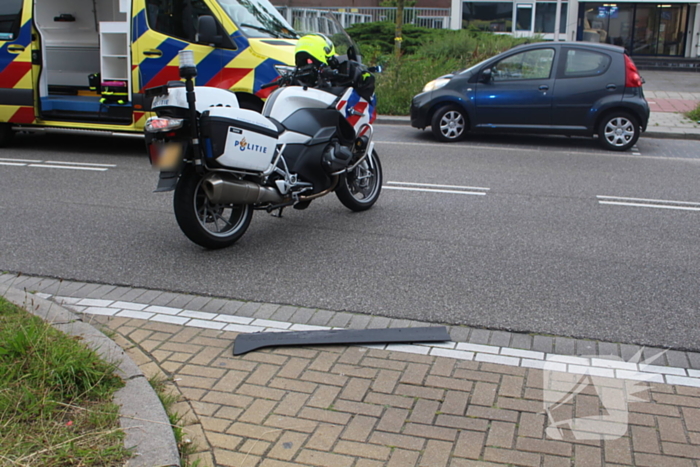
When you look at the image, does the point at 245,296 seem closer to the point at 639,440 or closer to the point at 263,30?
the point at 639,440

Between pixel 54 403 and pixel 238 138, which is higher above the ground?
pixel 238 138

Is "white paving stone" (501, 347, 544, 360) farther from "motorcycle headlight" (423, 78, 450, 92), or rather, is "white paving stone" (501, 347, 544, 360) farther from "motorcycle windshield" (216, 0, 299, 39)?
"motorcycle headlight" (423, 78, 450, 92)

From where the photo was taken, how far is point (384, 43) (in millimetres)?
24688

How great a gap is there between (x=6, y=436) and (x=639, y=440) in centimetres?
274

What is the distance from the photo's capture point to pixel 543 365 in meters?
4.18

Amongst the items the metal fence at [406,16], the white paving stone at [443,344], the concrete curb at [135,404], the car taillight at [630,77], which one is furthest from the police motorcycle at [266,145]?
the metal fence at [406,16]

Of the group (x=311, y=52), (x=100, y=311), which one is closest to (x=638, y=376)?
(x=100, y=311)

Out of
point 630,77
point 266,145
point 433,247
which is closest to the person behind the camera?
point 266,145

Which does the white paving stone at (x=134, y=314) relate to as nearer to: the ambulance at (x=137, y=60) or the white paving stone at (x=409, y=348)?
the white paving stone at (x=409, y=348)

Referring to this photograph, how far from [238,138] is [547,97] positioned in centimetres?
746

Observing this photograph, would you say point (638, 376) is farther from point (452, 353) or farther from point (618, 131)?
point (618, 131)

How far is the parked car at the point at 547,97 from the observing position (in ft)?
38.9

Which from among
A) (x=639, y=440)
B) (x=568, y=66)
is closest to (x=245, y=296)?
(x=639, y=440)

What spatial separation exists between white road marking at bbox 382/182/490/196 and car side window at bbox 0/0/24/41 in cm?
578
